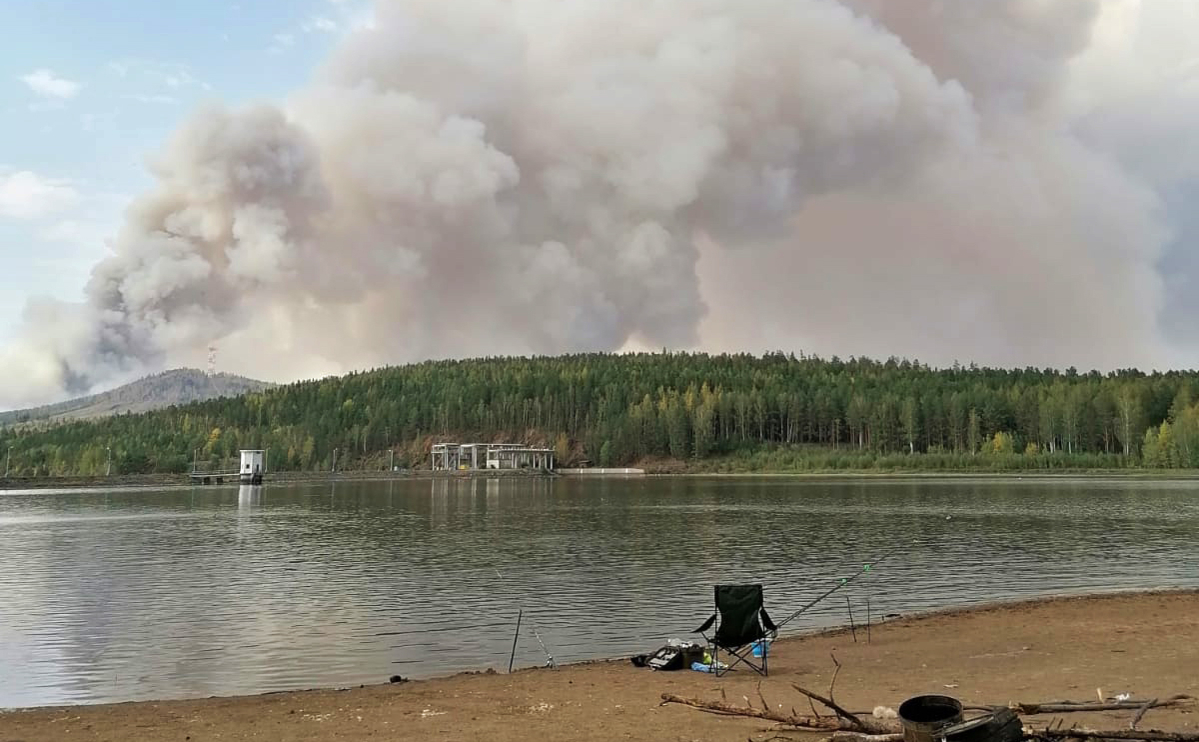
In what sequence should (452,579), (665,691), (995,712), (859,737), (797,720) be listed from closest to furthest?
(995,712)
(859,737)
(797,720)
(665,691)
(452,579)

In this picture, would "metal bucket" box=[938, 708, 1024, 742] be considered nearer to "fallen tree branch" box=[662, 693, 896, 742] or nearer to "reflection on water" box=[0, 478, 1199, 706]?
"fallen tree branch" box=[662, 693, 896, 742]

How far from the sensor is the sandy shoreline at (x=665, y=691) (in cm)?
1623

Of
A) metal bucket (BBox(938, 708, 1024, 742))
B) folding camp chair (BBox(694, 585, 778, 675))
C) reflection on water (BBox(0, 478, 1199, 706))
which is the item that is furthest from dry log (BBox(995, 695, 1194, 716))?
reflection on water (BBox(0, 478, 1199, 706))

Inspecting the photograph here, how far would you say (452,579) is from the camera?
40719mm

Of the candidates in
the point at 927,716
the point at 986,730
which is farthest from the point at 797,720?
the point at 986,730

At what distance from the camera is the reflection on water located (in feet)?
82.8

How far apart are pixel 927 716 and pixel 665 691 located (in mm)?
7771

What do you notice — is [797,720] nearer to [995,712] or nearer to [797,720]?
[797,720]

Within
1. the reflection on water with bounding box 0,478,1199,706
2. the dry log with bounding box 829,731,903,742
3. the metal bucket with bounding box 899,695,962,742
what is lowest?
the reflection on water with bounding box 0,478,1199,706

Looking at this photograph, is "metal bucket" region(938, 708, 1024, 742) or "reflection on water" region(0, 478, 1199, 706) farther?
"reflection on water" region(0, 478, 1199, 706)

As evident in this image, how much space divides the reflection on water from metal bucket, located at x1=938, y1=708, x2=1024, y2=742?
1430 centimetres

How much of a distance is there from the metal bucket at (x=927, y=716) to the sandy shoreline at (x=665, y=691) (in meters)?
3.09

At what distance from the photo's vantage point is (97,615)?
3291cm

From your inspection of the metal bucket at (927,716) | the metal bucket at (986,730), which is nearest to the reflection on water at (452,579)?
the metal bucket at (927,716)
